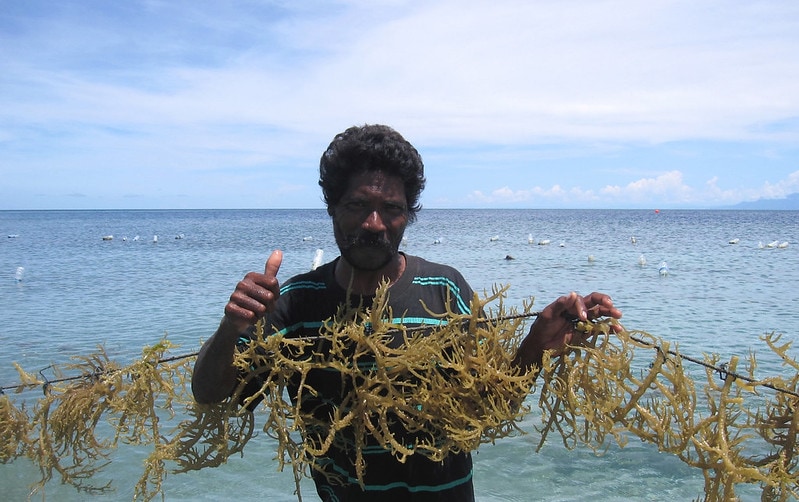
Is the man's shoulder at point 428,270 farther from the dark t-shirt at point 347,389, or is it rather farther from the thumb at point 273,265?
the thumb at point 273,265

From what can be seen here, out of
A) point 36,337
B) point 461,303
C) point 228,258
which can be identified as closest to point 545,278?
point 36,337

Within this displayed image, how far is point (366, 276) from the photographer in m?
Result: 2.11

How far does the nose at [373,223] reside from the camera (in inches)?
78.4

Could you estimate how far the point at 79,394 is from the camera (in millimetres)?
2248

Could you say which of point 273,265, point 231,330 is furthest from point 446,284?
point 231,330

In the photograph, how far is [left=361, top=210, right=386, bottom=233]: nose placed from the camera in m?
1.99

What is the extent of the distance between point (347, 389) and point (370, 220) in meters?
0.58

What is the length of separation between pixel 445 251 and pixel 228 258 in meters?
11.4

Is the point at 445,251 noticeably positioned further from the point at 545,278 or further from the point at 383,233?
the point at 383,233

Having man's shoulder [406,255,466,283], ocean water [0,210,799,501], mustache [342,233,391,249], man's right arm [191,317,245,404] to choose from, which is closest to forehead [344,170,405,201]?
mustache [342,233,391,249]

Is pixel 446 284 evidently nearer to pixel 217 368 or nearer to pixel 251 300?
pixel 251 300

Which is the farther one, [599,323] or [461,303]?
[461,303]

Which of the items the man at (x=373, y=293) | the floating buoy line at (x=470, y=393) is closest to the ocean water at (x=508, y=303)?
the floating buoy line at (x=470, y=393)

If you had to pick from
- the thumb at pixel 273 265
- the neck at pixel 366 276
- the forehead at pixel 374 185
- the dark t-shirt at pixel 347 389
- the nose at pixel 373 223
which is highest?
the forehead at pixel 374 185
